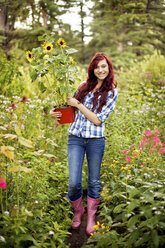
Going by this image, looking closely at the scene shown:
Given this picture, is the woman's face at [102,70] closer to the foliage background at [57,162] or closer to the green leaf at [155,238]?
the foliage background at [57,162]

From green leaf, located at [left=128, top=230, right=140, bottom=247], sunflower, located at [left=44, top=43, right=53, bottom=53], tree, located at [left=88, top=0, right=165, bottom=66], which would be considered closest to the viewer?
green leaf, located at [left=128, top=230, right=140, bottom=247]

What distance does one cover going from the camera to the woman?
238 centimetres

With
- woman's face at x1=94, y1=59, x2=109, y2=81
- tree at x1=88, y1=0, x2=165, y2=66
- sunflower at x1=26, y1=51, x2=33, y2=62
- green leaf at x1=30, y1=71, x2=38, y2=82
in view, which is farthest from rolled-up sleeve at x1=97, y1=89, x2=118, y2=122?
tree at x1=88, y1=0, x2=165, y2=66

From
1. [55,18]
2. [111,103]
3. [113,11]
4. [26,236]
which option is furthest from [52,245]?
[113,11]

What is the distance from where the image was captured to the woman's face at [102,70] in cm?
246

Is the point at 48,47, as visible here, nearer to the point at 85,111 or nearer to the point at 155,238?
the point at 85,111

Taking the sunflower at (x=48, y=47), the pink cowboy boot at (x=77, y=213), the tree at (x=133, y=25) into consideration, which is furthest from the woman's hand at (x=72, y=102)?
the tree at (x=133, y=25)

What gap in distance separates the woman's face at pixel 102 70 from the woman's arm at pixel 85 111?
39 cm

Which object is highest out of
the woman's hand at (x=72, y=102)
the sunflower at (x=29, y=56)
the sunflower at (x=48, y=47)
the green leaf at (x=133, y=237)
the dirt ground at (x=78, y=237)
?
the sunflower at (x=48, y=47)

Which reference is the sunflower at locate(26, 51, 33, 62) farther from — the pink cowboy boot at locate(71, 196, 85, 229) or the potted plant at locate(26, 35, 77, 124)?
the pink cowboy boot at locate(71, 196, 85, 229)

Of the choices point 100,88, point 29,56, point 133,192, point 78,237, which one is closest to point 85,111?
point 100,88

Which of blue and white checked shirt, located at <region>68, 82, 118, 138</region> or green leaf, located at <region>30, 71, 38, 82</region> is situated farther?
blue and white checked shirt, located at <region>68, 82, 118, 138</region>

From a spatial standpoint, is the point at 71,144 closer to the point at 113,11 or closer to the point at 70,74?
the point at 70,74

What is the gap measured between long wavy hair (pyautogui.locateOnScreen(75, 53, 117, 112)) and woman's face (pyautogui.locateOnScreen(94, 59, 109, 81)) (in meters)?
0.03
